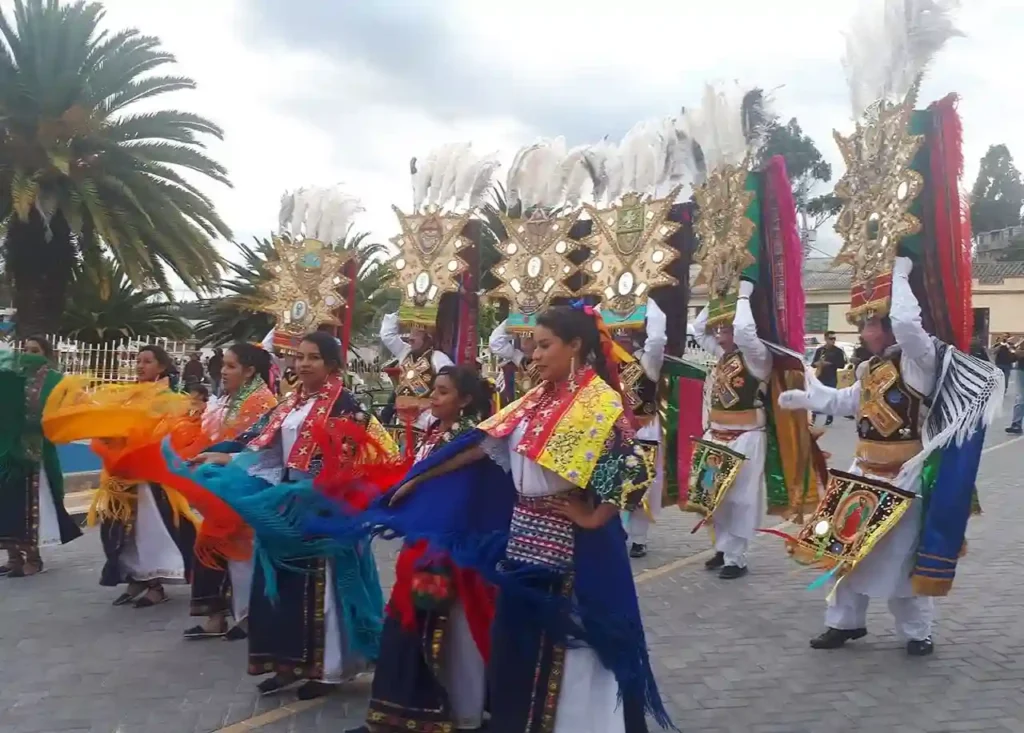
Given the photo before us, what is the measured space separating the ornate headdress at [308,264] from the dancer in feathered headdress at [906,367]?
5.16 m

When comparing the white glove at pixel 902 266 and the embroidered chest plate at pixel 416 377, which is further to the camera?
the embroidered chest plate at pixel 416 377

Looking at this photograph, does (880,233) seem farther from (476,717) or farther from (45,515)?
(45,515)

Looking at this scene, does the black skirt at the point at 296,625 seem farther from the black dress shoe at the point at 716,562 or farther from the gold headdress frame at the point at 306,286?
the gold headdress frame at the point at 306,286

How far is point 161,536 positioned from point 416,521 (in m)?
3.16

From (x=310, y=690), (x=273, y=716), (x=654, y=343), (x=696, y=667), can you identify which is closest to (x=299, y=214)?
(x=654, y=343)

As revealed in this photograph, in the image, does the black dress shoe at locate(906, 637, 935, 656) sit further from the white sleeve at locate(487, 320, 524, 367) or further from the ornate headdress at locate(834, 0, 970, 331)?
the white sleeve at locate(487, 320, 524, 367)

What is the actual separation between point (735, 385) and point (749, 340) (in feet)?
1.76

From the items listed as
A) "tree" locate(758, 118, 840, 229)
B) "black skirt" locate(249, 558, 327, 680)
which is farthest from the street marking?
"tree" locate(758, 118, 840, 229)

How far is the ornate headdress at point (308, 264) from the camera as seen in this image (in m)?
8.97

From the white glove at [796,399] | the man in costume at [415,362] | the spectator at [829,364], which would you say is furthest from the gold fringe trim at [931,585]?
the spectator at [829,364]

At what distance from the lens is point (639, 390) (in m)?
7.34

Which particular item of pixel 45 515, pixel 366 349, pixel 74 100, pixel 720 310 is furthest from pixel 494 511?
pixel 366 349

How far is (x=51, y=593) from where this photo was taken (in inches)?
246

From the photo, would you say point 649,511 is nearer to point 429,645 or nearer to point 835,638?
point 835,638
